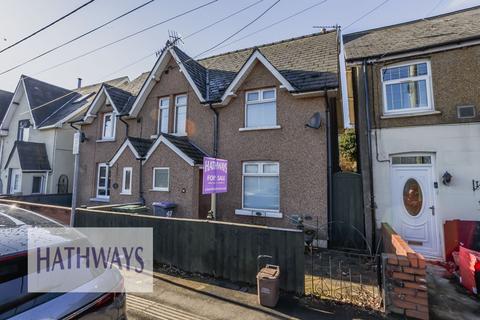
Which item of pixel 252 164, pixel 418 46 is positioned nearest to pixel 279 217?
pixel 252 164

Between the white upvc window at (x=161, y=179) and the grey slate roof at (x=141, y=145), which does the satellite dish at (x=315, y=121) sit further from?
the grey slate roof at (x=141, y=145)

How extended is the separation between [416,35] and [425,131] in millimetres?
4157

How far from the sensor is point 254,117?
10.9 metres

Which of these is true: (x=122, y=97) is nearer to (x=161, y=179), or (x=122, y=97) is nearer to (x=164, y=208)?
(x=161, y=179)

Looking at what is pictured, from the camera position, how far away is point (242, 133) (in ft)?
35.7

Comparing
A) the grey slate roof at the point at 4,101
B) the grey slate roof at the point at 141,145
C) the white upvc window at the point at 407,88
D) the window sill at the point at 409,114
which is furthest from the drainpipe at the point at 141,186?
the grey slate roof at the point at 4,101

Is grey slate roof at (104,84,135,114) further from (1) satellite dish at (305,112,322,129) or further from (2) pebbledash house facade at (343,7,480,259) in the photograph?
(2) pebbledash house facade at (343,7,480,259)

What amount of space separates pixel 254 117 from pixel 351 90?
4200 millimetres

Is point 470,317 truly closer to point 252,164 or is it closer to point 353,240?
point 353,240

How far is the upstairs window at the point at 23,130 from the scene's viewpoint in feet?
66.0

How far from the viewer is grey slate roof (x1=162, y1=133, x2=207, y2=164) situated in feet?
34.2

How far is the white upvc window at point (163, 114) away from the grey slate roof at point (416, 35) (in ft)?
28.0

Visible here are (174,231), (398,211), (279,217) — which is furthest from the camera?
(279,217)

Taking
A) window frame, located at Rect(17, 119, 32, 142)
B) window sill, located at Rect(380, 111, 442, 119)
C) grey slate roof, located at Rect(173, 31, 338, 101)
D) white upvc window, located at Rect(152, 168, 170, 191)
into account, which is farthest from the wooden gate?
window frame, located at Rect(17, 119, 32, 142)
